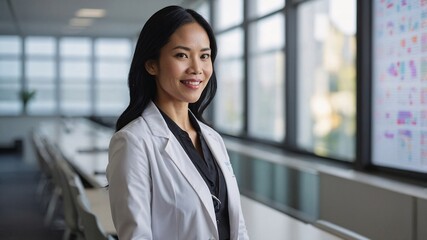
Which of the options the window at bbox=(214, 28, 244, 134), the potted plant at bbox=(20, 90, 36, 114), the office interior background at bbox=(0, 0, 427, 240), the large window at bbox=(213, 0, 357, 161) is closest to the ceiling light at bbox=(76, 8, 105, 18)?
the office interior background at bbox=(0, 0, 427, 240)

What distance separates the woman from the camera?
4.25ft

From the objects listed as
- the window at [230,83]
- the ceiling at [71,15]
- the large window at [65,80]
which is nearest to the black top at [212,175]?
the ceiling at [71,15]

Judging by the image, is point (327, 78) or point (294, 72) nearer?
point (327, 78)

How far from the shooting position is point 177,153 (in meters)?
1.38

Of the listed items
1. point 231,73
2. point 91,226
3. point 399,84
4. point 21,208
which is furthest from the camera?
point 231,73

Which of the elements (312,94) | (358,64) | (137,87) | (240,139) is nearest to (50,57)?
(240,139)

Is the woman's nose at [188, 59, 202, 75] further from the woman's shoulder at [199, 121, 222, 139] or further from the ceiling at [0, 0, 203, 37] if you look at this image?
the ceiling at [0, 0, 203, 37]

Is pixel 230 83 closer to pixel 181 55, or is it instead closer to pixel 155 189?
pixel 181 55

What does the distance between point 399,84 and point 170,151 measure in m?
3.17

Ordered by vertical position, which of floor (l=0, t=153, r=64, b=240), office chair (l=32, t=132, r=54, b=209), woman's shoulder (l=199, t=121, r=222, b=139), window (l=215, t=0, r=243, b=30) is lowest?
floor (l=0, t=153, r=64, b=240)

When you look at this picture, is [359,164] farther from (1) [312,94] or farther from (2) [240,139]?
(2) [240,139]

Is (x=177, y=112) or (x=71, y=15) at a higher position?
(x=71, y=15)

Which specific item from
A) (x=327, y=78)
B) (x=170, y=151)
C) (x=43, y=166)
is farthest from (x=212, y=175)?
(x=43, y=166)

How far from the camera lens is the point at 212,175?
1475 millimetres
